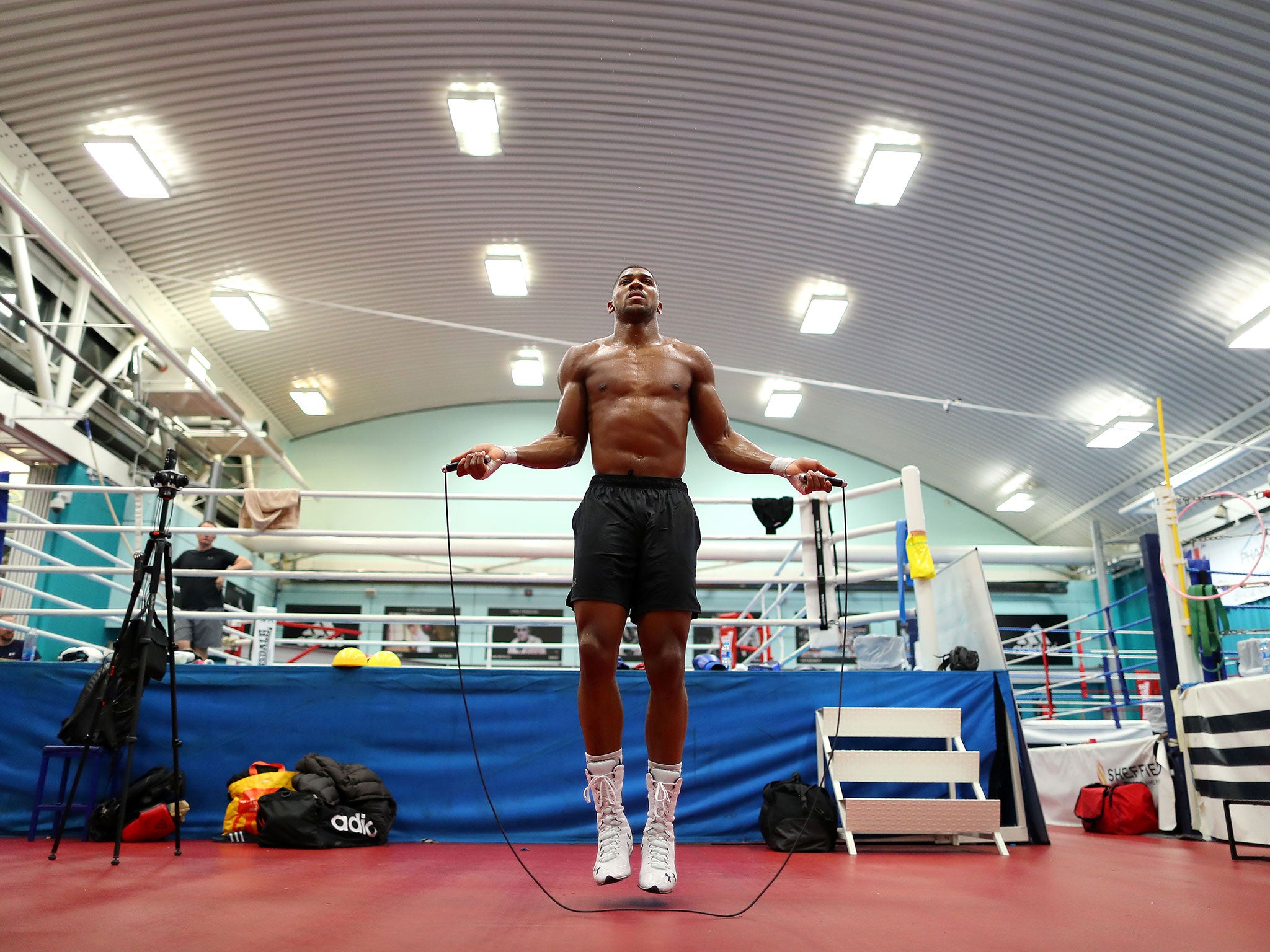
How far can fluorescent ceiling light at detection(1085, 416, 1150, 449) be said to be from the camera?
405 inches

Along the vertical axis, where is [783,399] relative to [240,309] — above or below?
below

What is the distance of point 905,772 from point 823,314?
752cm

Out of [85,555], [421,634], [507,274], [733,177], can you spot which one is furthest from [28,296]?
[421,634]

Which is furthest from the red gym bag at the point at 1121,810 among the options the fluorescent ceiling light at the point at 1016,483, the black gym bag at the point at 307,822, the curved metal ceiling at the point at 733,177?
the fluorescent ceiling light at the point at 1016,483

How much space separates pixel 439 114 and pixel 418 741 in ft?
19.5

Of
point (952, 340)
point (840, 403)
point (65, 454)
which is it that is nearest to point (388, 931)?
point (65, 454)

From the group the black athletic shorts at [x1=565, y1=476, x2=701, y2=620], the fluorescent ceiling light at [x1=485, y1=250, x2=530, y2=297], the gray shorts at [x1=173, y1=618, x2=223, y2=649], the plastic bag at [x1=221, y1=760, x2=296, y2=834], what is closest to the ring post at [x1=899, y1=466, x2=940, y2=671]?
the black athletic shorts at [x1=565, y1=476, x2=701, y2=620]

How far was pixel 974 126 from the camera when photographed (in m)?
7.43

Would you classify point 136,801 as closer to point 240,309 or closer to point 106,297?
point 106,297

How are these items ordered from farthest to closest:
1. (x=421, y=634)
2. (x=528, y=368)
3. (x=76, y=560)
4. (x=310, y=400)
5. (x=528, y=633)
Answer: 1. (x=528, y=633)
2. (x=421, y=634)
3. (x=310, y=400)
4. (x=528, y=368)
5. (x=76, y=560)

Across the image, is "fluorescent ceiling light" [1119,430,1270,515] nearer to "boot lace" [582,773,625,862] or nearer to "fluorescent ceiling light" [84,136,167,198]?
"boot lace" [582,773,625,862]

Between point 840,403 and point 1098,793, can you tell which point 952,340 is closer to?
point 840,403

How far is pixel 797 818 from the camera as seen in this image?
3414 millimetres

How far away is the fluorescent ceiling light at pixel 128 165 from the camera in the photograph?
7395 mm
